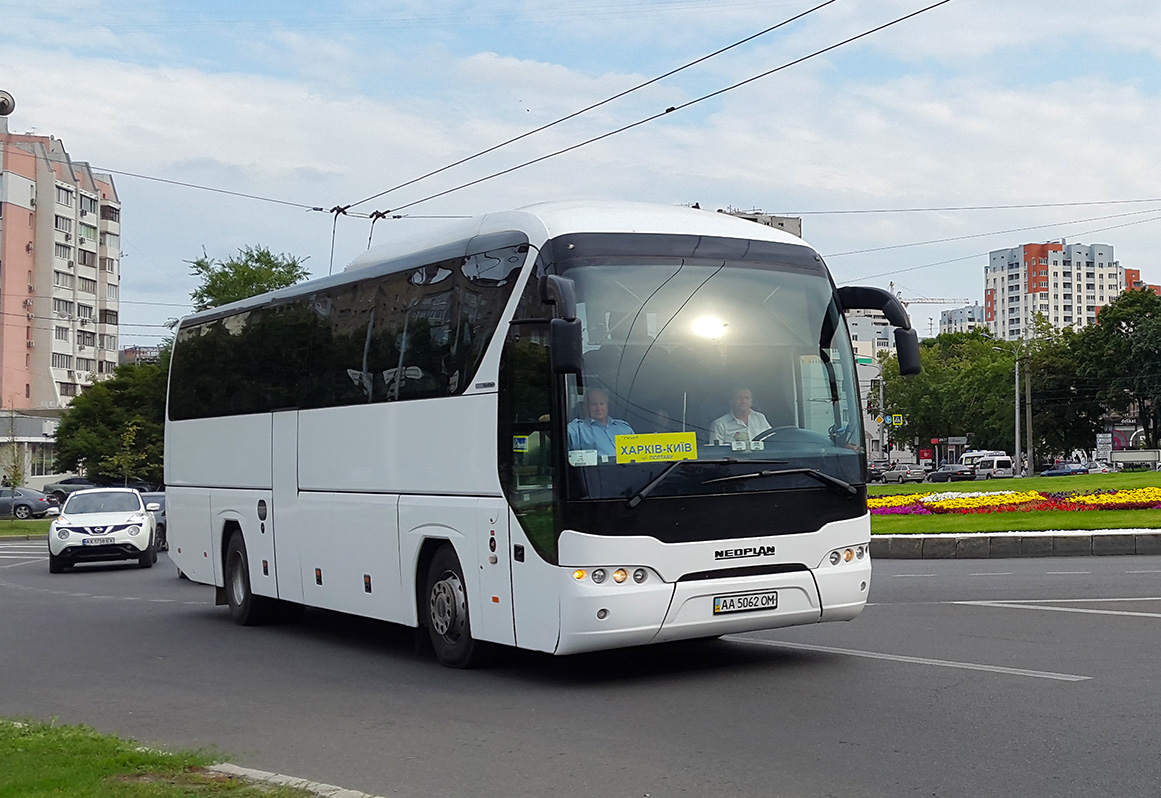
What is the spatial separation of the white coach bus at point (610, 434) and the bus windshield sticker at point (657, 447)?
16 millimetres

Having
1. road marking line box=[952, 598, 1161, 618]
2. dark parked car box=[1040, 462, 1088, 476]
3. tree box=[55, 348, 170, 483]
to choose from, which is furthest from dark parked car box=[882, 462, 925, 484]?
road marking line box=[952, 598, 1161, 618]

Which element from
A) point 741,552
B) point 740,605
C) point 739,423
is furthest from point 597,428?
point 740,605

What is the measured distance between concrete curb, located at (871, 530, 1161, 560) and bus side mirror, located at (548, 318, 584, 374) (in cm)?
1412

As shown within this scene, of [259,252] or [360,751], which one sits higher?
[259,252]

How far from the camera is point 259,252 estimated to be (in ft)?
256

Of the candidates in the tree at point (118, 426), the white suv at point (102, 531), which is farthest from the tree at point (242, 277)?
the white suv at point (102, 531)

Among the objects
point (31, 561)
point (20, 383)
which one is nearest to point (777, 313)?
point (31, 561)

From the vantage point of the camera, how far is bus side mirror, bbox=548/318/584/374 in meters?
9.39

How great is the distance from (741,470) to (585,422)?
1169mm

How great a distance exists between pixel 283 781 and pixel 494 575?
3.82m

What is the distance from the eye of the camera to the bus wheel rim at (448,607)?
36.6ft

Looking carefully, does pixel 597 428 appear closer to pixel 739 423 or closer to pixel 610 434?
pixel 610 434

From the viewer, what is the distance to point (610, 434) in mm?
9883

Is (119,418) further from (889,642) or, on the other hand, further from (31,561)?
(889,642)
